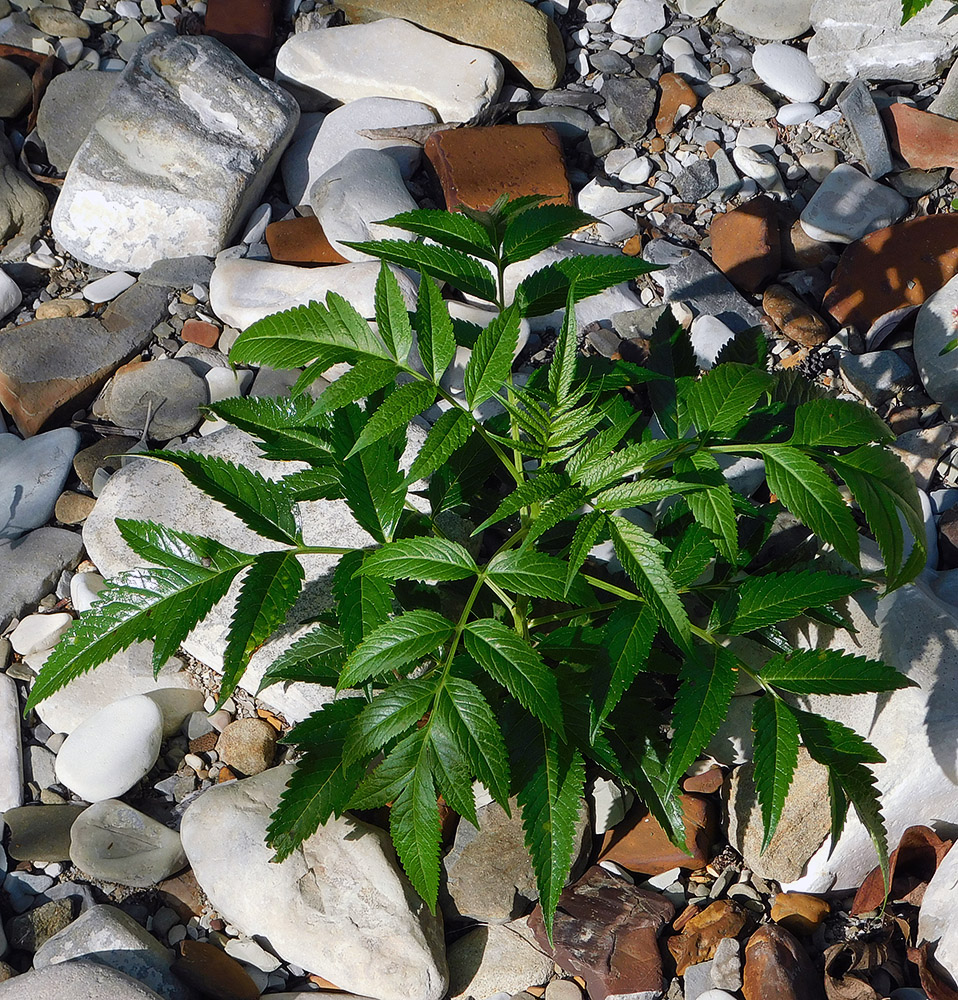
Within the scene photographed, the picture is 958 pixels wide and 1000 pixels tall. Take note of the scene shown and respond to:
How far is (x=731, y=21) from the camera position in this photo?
3.69m

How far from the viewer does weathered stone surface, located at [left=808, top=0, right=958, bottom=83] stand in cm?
342

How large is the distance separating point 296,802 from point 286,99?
2466 millimetres

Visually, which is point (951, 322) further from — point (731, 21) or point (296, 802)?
point (296, 802)

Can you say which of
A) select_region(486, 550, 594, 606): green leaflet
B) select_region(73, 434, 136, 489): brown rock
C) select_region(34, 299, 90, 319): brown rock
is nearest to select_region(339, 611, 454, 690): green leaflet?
select_region(486, 550, 594, 606): green leaflet

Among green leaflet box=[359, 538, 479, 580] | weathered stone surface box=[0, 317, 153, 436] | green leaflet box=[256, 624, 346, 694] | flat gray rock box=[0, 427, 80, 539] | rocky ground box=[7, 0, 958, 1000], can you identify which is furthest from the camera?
weathered stone surface box=[0, 317, 153, 436]

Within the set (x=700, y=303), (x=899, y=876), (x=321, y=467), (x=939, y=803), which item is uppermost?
(x=321, y=467)

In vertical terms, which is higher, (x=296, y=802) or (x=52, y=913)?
(x=296, y=802)

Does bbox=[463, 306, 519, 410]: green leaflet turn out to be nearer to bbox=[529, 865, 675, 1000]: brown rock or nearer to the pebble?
bbox=[529, 865, 675, 1000]: brown rock

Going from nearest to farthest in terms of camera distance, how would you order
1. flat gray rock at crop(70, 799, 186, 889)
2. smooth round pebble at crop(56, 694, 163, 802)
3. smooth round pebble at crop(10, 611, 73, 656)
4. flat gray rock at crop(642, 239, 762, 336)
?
1. flat gray rock at crop(70, 799, 186, 889)
2. smooth round pebble at crop(56, 694, 163, 802)
3. smooth round pebble at crop(10, 611, 73, 656)
4. flat gray rock at crop(642, 239, 762, 336)

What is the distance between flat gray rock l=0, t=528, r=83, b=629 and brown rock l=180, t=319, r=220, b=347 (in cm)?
72

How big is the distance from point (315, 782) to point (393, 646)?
0.43m

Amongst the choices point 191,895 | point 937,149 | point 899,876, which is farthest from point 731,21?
point 191,895

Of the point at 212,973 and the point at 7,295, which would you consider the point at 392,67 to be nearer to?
the point at 7,295

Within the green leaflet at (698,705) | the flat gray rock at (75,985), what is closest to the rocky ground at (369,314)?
the flat gray rock at (75,985)
